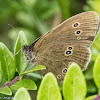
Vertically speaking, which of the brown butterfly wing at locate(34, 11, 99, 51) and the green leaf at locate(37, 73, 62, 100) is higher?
the brown butterfly wing at locate(34, 11, 99, 51)

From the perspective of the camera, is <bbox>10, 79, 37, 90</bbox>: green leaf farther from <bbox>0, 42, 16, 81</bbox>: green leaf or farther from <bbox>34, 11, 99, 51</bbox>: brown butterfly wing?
<bbox>34, 11, 99, 51</bbox>: brown butterfly wing

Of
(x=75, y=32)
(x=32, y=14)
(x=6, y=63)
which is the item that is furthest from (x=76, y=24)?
(x=32, y=14)

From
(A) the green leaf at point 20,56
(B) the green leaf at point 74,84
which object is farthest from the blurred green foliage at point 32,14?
(B) the green leaf at point 74,84

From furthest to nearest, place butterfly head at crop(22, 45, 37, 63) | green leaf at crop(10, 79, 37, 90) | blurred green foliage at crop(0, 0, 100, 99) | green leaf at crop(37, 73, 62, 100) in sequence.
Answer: blurred green foliage at crop(0, 0, 100, 99), butterfly head at crop(22, 45, 37, 63), green leaf at crop(10, 79, 37, 90), green leaf at crop(37, 73, 62, 100)

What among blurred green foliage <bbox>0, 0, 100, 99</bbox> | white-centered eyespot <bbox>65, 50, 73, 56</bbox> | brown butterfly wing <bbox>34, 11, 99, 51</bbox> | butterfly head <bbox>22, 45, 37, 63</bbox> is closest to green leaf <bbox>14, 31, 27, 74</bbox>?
butterfly head <bbox>22, 45, 37, 63</bbox>

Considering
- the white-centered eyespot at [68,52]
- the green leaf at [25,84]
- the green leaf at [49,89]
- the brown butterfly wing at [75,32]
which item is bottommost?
the green leaf at [25,84]

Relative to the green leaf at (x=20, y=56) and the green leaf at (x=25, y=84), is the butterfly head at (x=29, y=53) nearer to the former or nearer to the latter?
the green leaf at (x=20, y=56)

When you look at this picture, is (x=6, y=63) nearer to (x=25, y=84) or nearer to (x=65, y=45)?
(x=25, y=84)
